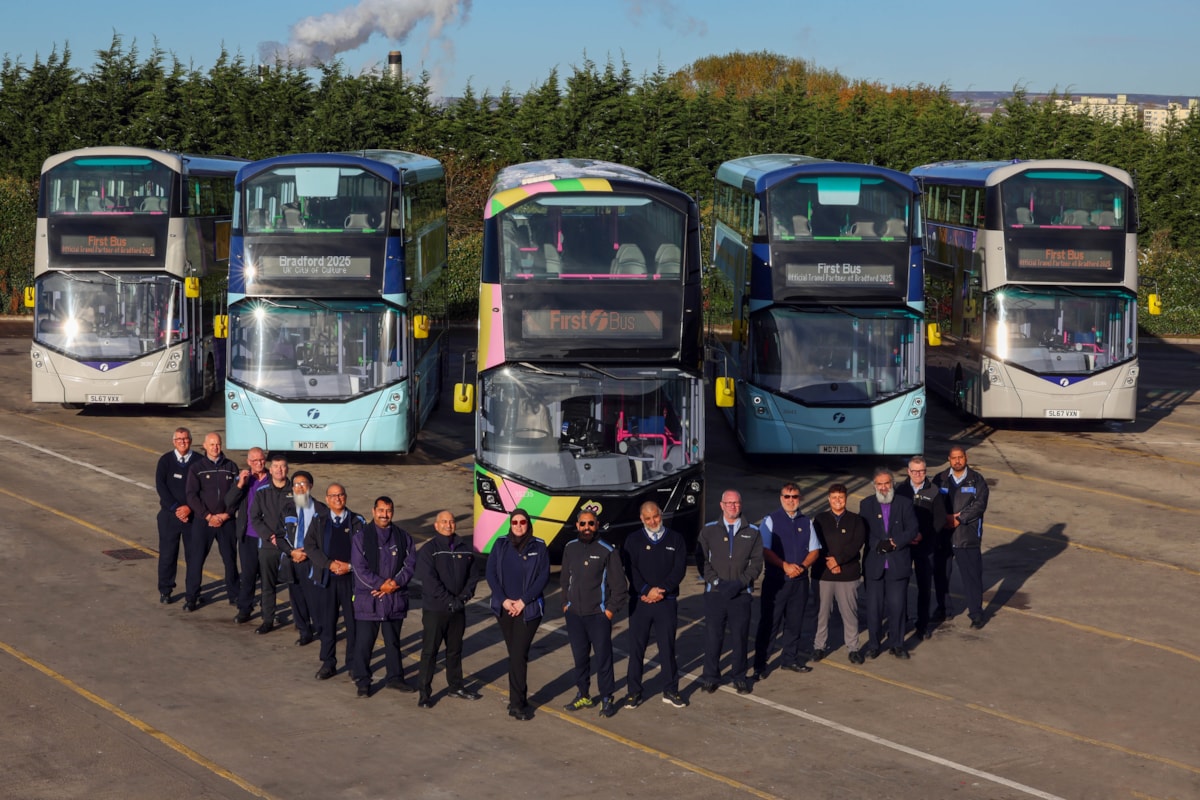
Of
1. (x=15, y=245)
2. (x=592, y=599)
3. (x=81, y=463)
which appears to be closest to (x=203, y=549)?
(x=592, y=599)

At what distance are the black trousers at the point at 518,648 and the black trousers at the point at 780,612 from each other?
2.48m

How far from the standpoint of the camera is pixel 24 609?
1623 centimetres

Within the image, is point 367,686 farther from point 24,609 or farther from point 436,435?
point 436,435

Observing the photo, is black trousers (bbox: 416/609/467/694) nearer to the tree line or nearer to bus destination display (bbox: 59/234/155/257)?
bus destination display (bbox: 59/234/155/257)

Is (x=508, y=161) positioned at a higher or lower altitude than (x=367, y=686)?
higher

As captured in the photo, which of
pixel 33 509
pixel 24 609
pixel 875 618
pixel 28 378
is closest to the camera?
pixel 875 618

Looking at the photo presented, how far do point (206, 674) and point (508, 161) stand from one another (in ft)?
144

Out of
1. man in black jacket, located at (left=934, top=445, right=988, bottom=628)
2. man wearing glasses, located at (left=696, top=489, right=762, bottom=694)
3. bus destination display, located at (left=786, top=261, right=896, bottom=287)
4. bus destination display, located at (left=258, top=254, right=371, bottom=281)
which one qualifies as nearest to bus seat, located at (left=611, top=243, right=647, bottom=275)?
man in black jacket, located at (left=934, top=445, right=988, bottom=628)

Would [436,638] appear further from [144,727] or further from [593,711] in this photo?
[144,727]

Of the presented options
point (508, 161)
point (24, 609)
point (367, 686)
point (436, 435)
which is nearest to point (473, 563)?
point (367, 686)

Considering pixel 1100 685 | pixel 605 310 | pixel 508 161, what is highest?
pixel 508 161

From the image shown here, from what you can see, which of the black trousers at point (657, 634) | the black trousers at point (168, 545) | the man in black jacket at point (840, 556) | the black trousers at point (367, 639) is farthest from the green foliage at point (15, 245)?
the black trousers at point (657, 634)

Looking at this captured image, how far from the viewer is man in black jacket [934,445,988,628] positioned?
1584 centimetres

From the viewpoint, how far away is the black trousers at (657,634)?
524 inches
